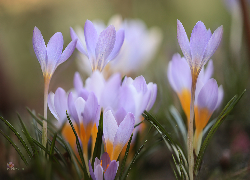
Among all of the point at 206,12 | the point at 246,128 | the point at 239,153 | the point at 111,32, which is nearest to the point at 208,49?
the point at 111,32

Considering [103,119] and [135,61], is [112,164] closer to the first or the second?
[103,119]

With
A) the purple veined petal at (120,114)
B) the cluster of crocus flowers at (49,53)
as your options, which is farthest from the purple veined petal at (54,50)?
the purple veined petal at (120,114)

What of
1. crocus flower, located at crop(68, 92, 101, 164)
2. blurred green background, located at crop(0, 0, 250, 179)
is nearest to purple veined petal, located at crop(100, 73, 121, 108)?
crocus flower, located at crop(68, 92, 101, 164)

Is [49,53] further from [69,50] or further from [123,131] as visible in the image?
[123,131]

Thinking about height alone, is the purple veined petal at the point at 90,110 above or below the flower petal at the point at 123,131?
above

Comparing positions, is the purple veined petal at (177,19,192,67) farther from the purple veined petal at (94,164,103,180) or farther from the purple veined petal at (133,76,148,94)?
the purple veined petal at (94,164,103,180)

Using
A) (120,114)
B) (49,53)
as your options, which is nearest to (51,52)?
(49,53)

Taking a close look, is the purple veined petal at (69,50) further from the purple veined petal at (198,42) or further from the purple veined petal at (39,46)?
the purple veined petal at (198,42)
